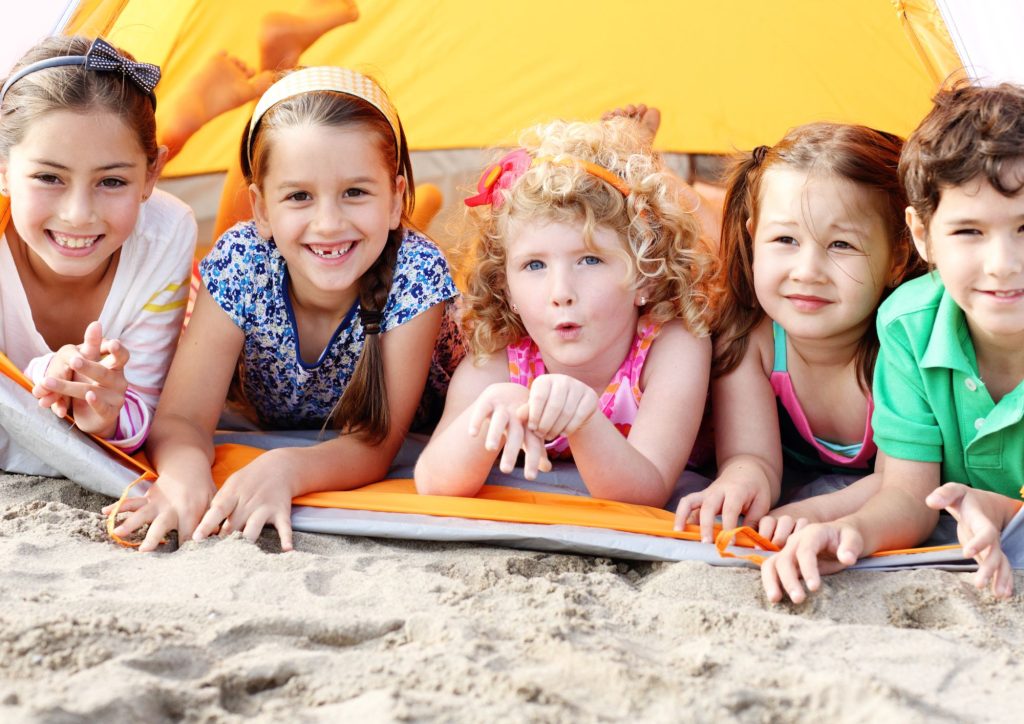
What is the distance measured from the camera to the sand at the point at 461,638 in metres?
1.02

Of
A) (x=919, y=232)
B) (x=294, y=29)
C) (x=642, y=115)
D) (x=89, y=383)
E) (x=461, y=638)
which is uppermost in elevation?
(x=294, y=29)

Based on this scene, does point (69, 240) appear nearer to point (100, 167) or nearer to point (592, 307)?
point (100, 167)

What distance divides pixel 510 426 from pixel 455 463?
232 millimetres

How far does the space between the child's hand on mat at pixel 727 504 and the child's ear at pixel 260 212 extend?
0.79m

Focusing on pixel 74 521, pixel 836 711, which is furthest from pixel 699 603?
pixel 74 521

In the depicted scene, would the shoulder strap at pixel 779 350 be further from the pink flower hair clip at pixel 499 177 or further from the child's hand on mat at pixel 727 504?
the pink flower hair clip at pixel 499 177

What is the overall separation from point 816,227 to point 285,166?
0.79 meters

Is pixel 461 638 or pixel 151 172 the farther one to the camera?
pixel 151 172

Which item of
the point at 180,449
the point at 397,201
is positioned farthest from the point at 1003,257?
the point at 180,449

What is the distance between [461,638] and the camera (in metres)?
1.16

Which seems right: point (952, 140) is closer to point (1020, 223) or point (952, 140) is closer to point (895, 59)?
point (1020, 223)

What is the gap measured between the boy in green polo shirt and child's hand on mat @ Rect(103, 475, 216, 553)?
739 millimetres

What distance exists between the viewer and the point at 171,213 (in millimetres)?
1912

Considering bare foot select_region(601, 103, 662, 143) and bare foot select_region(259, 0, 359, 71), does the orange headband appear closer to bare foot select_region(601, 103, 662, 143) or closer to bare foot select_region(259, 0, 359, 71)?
bare foot select_region(601, 103, 662, 143)
